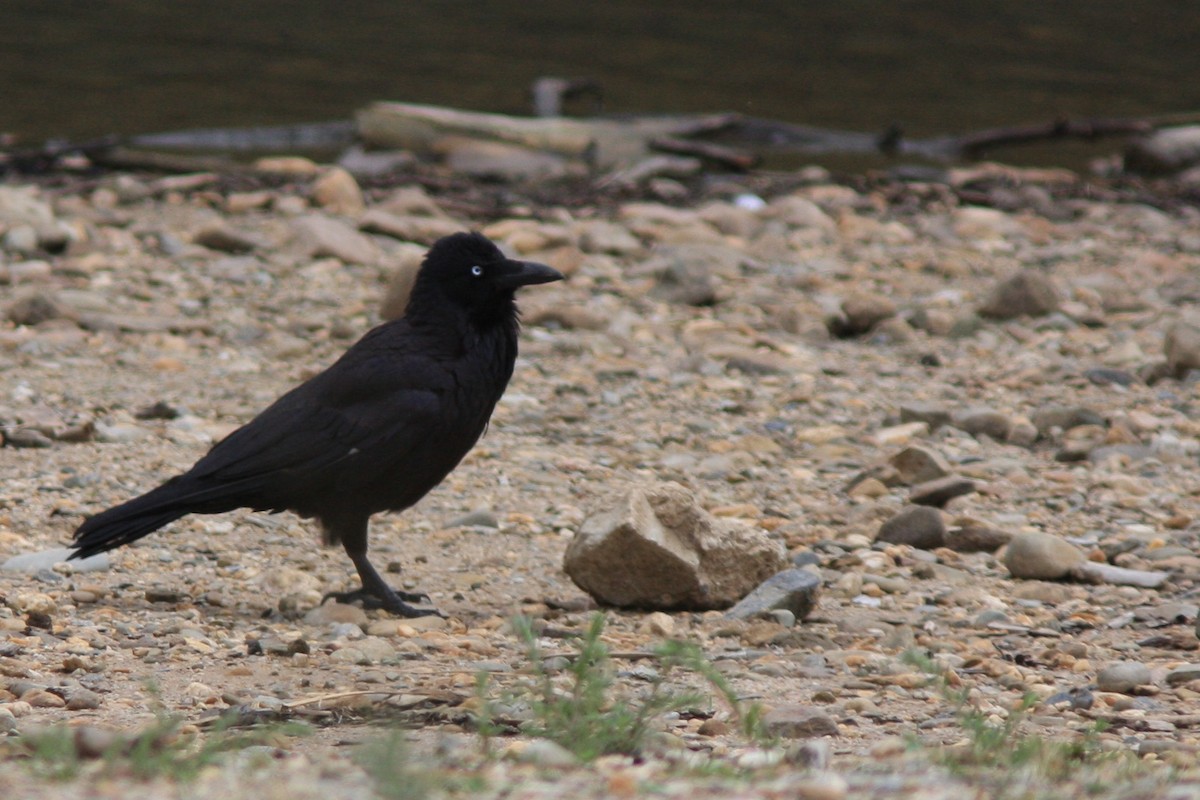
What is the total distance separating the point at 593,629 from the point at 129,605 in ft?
6.80

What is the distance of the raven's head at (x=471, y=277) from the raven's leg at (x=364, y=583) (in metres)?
0.79

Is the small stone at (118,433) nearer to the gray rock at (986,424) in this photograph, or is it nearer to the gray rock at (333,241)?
the gray rock at (333,241)

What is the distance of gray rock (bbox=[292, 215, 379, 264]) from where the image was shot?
9273mm

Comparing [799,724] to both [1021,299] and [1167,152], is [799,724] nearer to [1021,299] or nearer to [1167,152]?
[1021,299]

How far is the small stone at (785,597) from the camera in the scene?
4.79m

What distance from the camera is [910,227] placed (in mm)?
11445

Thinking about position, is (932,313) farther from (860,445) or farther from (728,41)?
(728,41)

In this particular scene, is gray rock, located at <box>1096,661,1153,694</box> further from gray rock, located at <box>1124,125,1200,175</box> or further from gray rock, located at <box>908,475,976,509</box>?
gray rock, located at <box>1124,125,1200,175</box>

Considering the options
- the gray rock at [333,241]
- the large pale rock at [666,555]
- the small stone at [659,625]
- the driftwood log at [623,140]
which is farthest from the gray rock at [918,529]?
the driftwood log at [623,140]

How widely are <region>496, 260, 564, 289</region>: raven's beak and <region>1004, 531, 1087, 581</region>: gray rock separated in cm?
174

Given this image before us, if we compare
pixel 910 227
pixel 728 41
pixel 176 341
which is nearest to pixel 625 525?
pixel 176 341

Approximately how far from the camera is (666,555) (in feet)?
15.8

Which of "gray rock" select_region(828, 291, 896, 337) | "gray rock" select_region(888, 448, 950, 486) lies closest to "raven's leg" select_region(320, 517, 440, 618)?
"gray rock" select_region(888, 448, 950, 486)

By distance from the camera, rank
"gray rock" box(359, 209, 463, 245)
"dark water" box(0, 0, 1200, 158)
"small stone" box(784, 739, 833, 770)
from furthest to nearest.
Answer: "dark water" box(0, 0, 1200, 158) → "gray rock" box(359, 209, 463, 245) → "small stone" box(784, 739, 833, 770)
